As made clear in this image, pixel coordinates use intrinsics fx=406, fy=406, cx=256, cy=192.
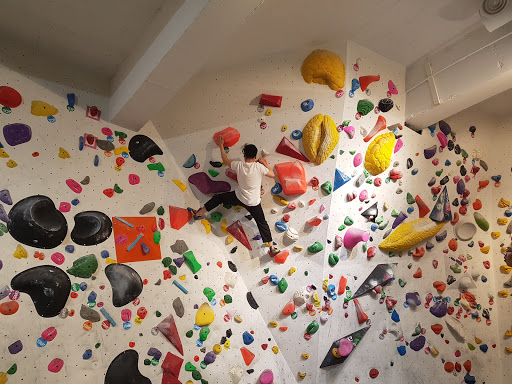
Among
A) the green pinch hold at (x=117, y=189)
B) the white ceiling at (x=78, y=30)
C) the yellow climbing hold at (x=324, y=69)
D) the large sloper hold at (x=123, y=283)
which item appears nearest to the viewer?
the white ceiling at (x=78, y=30)

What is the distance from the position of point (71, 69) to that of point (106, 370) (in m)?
1.85

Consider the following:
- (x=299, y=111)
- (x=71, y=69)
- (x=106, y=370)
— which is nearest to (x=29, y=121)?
(x=71, y=69)

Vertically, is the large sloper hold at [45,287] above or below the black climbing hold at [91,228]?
below

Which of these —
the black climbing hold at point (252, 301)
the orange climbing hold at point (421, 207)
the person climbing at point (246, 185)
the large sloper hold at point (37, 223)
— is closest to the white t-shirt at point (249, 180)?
the person climbing at point (246, 185)

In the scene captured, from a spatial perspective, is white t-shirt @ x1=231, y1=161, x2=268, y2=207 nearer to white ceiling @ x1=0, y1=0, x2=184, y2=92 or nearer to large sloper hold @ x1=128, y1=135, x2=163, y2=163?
large sloper hold @ x1=128, y1=135, x2=163, y2=163

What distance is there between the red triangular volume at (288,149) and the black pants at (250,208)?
447mm

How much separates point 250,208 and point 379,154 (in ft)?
3.80

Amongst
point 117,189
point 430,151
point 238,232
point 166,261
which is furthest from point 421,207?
point 117,189

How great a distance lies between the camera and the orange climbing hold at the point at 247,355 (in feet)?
9.79

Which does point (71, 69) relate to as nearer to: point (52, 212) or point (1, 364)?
point (52, 212)

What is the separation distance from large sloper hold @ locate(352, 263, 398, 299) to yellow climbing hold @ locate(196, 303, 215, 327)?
1305 mm

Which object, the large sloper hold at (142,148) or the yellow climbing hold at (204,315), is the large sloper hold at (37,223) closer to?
the large sloper hold at (142,148)

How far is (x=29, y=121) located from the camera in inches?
92.3

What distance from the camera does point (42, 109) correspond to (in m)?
2.40
